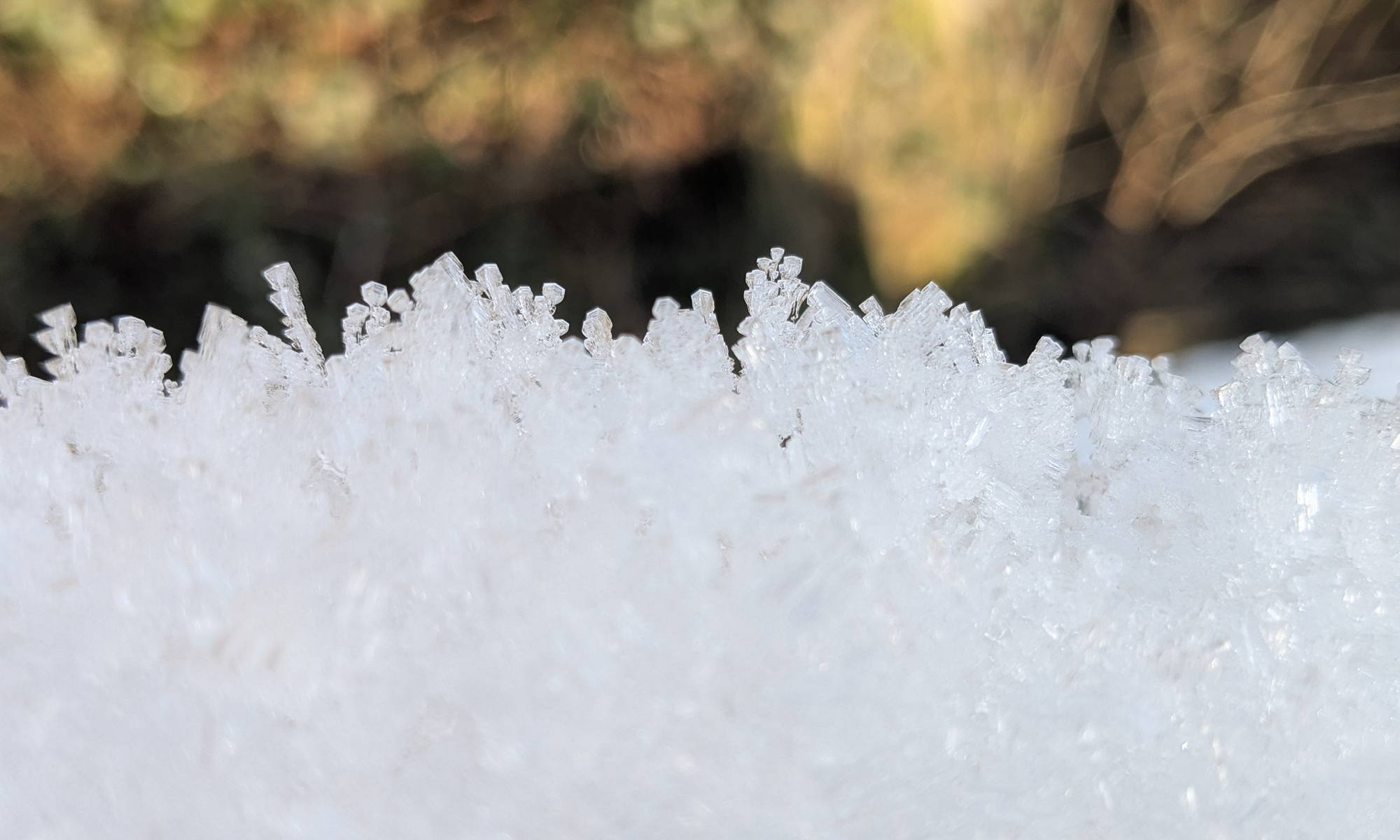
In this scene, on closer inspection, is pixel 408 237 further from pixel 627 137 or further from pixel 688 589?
pixel 688 589

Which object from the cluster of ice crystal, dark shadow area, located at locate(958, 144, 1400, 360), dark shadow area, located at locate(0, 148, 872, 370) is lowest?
the cluster of ice crystal

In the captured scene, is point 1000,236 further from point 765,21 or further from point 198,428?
point 198,428

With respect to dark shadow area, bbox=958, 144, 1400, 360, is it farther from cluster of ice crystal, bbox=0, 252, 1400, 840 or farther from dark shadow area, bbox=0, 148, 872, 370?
cluster of ice crystal, bbox=0, 252, 1400, 840

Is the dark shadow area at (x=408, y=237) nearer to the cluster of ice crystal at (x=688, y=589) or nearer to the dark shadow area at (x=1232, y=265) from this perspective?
the dark shadow area at (x=1232, y=265)

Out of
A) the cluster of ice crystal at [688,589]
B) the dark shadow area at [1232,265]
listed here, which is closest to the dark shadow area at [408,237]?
the dark shadow area at [1232,265]

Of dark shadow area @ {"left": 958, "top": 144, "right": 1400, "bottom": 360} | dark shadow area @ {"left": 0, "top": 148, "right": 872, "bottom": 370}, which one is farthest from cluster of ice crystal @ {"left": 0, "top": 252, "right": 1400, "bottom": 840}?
dark shadow area @ {"left": 958, "top": 144, "right": 1400, "bottom": 360}

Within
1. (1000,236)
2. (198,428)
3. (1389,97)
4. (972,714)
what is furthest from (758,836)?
(1389,97)

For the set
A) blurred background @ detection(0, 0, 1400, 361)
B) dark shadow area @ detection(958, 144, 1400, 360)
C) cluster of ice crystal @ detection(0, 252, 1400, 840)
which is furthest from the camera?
dark shadow area @ detection(958, 144, 1400, 360)

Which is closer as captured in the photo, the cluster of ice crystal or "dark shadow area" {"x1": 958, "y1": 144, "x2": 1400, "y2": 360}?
the cluster of ice crystal
